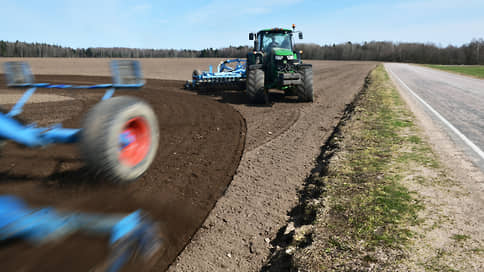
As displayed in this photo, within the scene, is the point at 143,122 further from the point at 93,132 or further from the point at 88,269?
the point at 88,269

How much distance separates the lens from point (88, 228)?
2.94 meters

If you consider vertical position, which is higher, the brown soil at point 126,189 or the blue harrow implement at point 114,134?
the blue harrow implement at point 114,134

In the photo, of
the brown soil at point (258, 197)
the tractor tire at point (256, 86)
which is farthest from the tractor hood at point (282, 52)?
the brown soil at point (258, 197)

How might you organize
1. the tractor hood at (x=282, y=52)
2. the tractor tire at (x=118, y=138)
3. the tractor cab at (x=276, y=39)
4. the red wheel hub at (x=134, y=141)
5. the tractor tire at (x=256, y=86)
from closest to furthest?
the tractor tire at (x=118, y=138) < the red wheel hub at (x=134, y=141) < the tractor tire at (x=256, y=86) < the tractor hood at (x=282, y=52) < the tractor cab at (x=276, y=39)

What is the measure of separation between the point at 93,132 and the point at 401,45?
105 meters

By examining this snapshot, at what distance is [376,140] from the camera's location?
19.4 feet

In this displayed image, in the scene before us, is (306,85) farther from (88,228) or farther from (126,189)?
(88,228)

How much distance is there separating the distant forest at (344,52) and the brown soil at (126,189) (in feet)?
240

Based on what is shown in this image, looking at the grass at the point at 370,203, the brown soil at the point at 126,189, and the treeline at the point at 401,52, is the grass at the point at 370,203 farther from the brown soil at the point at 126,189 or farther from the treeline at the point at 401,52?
the treeline at the point at 401,52

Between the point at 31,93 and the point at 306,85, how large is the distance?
329 inches

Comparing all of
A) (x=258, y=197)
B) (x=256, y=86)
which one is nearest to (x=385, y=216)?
(x=258, y=197)

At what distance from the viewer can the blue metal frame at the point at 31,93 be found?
3092mm

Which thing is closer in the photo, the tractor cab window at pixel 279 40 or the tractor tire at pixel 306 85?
the tractor tire at pixel 306 85

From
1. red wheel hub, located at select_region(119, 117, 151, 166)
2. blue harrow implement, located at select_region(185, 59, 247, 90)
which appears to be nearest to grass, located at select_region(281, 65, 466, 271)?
red wheel hub, located at select_region(119, 117, 151, 166)
